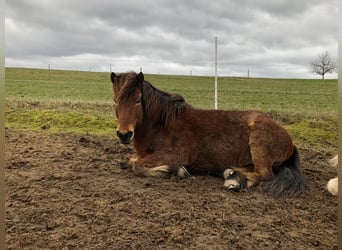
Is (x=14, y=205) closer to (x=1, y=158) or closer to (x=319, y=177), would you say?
(x=1, y=158)

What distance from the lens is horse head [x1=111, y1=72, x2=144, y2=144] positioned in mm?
4758

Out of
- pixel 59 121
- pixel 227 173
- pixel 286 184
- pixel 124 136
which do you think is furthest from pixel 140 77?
pixel 59 121

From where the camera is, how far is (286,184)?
15.5 ft

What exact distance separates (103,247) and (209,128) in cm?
295

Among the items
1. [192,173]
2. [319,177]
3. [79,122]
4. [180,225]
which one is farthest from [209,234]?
[79,122]

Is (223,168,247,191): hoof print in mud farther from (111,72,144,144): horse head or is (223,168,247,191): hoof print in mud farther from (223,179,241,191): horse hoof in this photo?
(111,72,144,144): horse head

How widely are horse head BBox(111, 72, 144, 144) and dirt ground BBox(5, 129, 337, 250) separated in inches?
28.5

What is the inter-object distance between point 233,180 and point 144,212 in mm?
1680

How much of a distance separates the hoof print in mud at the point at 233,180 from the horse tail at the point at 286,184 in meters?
0.28

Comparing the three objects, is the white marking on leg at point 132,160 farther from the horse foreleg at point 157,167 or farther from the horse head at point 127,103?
the horse head at point 127,103

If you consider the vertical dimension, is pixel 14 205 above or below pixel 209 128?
below

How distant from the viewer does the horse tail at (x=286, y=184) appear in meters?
4.57

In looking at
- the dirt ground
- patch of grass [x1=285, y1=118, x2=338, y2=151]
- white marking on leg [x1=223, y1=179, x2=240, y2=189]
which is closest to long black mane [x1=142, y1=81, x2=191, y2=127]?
the dirt ground

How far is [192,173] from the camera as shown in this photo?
5406mm
